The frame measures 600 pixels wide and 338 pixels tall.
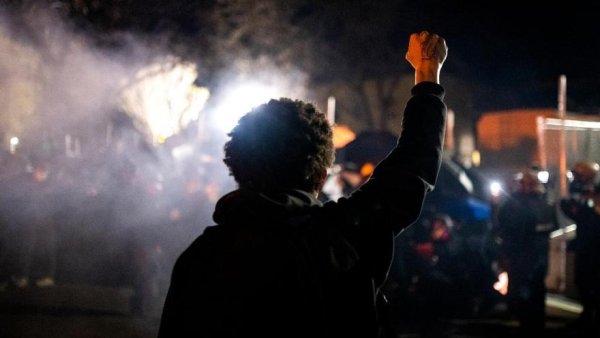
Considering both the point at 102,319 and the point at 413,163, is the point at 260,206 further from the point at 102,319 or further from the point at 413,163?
the point at 102,319

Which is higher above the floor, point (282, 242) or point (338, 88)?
point (338, 88)

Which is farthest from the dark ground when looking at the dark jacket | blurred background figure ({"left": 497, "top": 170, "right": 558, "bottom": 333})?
the dark jacket

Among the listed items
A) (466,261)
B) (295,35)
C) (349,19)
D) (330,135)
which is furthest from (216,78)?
(330,135)

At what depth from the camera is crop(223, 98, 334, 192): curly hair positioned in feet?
6.55

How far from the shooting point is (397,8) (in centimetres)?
2336

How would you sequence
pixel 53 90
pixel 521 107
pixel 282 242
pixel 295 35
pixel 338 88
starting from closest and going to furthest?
pixel 282 242 → pixel 53 90 → pixel 295 35 → pixel 521 107 → pixel 338 88

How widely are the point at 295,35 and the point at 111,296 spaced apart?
11948 millimetres

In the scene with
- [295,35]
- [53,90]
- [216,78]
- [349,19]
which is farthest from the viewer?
[349,19]

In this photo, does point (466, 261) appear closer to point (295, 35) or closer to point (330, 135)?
point (330, 135)

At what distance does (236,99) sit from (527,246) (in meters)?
9.55

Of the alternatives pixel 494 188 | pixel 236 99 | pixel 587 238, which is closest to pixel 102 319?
pixel 587 238

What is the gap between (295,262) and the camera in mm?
1851

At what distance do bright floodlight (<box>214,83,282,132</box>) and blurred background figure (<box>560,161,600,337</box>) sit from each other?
8037mm

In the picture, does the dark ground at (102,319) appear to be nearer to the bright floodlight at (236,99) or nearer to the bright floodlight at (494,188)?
the bright floodlight at (494,188)
